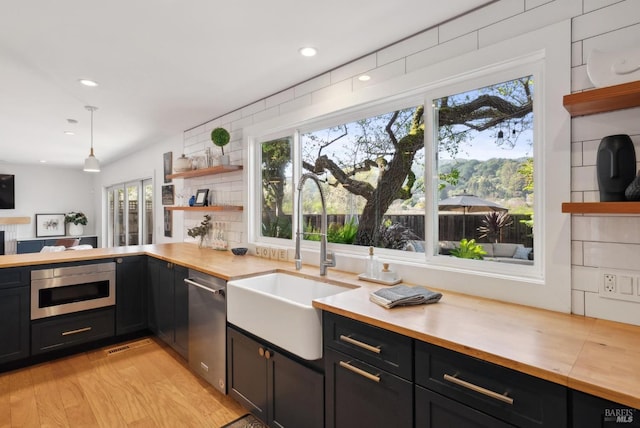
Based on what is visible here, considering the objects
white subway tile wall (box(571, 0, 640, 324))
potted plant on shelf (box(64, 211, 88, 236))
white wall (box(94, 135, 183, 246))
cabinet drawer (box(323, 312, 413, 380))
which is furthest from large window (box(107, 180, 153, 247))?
white subway tile wall (box(571, 0, 640, 324))

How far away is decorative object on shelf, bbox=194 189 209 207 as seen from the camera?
3.78 meters

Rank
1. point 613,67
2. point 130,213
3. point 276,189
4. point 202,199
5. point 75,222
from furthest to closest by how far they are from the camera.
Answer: point 75,222
point 130,213
point 202,199
point 276,189
point 613,67

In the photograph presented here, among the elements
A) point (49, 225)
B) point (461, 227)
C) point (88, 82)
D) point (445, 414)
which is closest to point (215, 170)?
point (88, 82)

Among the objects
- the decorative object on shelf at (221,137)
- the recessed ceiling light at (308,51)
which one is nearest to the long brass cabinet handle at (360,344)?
the recessed ceiling light at (308,51)

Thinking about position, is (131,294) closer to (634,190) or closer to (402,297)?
(402,297)

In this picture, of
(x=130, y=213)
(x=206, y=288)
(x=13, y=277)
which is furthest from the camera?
(x=130, y=213)

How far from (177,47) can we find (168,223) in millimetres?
3099

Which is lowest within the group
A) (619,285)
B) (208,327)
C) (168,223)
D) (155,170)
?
(208,327)

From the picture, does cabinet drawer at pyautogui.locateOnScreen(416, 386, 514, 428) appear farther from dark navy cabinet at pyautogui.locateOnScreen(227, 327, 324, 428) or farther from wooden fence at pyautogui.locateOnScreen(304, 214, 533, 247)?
wooden fence at pyautogui.locateOnScreen(304, 214, 533, 247)

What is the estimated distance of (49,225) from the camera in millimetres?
7613

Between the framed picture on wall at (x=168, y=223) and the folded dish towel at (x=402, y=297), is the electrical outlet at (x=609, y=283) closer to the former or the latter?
the folded dish towel at (x=402, y=297)

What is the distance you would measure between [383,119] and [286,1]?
963 mm

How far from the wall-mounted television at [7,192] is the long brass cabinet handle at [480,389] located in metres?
9.12

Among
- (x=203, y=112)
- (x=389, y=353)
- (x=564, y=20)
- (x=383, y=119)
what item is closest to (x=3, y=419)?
(x=389, y=353)
